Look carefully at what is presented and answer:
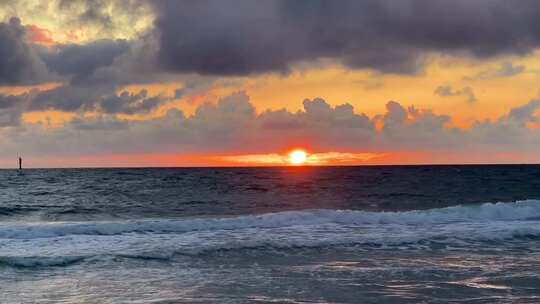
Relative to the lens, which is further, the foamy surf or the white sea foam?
the white sea foam

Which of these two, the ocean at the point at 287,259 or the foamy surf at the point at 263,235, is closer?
the ocean at the point at 287,259

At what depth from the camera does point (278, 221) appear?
96.0 ft

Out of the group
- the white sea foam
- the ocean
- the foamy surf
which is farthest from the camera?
the white sea foam

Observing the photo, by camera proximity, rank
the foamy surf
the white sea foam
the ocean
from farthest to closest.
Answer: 1. the white sea foam
2. the foamy surf
3. the ocean

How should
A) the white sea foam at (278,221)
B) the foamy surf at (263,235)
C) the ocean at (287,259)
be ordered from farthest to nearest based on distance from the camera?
the white sea foam at (278,221), the foamy surf at (263,235), the ocean at (287,259)

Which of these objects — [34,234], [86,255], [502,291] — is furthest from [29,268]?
[502,291]

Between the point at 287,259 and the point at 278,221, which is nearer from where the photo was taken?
the point at 287,259

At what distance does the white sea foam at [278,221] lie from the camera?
25922 millimetres

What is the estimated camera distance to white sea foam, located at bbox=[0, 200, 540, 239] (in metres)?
25.9

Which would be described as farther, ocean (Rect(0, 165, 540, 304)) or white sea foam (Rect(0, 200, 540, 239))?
white sea foam (Rect(0, 200, 540, 239))

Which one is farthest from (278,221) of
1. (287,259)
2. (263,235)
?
(287,259)

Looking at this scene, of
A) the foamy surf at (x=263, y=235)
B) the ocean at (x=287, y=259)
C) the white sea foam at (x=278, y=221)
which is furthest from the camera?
the white sea foam at (x=278, y=221)

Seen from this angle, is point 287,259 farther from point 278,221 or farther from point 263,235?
point 278,221

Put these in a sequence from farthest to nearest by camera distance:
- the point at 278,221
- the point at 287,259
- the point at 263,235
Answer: the point at 278,221, the point at 263,235, the point at 287,259
